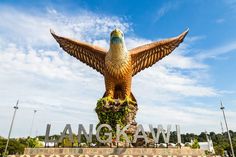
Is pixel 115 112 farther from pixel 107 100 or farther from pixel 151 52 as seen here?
pixel 151 52

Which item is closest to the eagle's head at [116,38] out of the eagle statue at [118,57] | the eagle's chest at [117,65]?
the eagle statue at [118,57]

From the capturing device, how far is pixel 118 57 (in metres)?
20.2

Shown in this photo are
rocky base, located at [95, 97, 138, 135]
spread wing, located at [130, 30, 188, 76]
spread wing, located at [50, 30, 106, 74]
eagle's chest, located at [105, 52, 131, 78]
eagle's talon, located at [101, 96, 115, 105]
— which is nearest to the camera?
rocky base, located at [95, 97, 138, 135]

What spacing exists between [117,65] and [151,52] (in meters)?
3.92

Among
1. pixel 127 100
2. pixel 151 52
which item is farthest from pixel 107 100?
pixel 151 52

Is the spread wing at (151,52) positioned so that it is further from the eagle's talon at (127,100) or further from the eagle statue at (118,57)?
the eagle's talon at (127,100)

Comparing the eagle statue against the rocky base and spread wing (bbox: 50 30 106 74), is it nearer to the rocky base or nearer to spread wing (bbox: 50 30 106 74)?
spread wing (bbox: 50 30 106 74)

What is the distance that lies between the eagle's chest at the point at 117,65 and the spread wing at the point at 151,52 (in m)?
1.31

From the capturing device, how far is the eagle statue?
2025 cm

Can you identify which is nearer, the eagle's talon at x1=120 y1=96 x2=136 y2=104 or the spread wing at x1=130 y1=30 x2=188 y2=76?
the eagle's talon at x1=120 y1=96 x2=136 y2=104

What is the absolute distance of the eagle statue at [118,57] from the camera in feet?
66.4

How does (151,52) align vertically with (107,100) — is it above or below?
above

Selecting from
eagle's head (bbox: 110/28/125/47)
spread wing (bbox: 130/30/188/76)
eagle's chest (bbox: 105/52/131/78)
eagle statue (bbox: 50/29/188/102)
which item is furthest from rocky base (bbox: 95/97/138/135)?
eagle's head (bbox: 110/28/125/47)

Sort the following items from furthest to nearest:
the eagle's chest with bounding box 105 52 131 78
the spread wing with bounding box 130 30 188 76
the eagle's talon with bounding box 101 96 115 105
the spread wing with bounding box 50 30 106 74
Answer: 1. the spread wing with bounding box 50 30 106 74
2. the spread wing with bounding box 130 30 188 76
3. the eagle's chest with bounding box 105 52 131 78
4. the eagle's talon with bounding box 101 96 115 105
